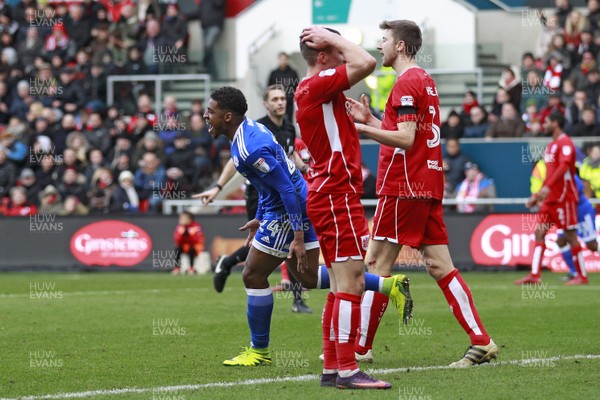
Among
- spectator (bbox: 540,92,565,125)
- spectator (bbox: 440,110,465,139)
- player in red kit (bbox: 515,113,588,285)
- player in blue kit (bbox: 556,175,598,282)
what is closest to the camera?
player in red kit (bbox: 515,113,588,285)

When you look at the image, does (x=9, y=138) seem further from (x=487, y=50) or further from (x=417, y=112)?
(x=417, y=112)

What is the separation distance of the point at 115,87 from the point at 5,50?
3607mm

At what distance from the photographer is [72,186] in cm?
2422

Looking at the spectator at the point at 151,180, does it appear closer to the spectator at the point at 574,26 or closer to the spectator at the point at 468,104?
the spectator at the point at 468,104

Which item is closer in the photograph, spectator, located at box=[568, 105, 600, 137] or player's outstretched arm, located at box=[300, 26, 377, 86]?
player's outstretched arm, located at box=[300, 26, 377, 86]

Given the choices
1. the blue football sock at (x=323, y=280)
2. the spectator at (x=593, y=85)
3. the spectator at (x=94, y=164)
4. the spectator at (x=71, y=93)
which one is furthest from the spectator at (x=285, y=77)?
the blue football sock at (x=323, y=280)

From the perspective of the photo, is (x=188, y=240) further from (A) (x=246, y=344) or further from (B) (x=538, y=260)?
(A) (x=246, y=344)

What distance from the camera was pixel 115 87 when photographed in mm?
27703

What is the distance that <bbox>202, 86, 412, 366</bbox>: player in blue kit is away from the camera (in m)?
8.34

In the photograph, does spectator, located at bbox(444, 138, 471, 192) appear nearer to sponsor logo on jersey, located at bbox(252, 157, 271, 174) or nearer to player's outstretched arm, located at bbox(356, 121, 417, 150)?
player's outstretched arm, located at bbox(356, 121, 417, 150)

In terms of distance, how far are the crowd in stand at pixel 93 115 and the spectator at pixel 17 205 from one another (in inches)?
1.0

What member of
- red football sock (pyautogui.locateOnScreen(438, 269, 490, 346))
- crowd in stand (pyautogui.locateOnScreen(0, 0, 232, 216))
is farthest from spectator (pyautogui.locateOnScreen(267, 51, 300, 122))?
red football sock (pyautogui.locateOnScreen(438, 269, 490, 346))

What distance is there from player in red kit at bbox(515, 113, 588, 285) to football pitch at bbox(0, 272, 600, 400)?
41 cm

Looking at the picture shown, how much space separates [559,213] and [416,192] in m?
8.82
